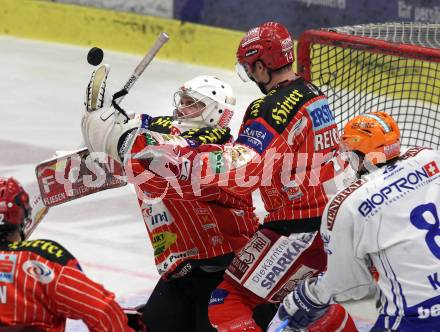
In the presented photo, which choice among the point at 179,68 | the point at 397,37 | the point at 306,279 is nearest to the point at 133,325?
the point at 306,279

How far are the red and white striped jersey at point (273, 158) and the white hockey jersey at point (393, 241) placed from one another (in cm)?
43

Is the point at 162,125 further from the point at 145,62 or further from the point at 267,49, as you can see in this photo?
the point at 267,49

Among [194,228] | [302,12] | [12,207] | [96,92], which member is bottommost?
[302,12]

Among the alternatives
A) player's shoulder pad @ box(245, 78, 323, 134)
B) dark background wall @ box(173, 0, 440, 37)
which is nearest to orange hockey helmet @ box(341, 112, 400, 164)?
player's shoulder pad @ box(245, 78, 323, 134)

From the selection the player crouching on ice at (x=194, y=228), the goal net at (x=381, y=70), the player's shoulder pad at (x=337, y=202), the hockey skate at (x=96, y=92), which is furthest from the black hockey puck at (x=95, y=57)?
the goal net at (x=381, y=70)

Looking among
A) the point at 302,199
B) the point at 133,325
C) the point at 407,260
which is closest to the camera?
the point at 407,260

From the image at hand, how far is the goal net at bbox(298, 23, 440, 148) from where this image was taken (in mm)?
6039

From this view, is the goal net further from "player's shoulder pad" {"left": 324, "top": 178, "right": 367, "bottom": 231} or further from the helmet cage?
"player's shoulder pad" {"left": 324, "top": 178, "right": 367, "bottom": 231}

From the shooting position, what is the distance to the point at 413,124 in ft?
22.5

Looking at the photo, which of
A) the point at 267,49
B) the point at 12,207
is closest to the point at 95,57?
the point at 267,49

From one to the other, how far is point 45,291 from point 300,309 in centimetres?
108

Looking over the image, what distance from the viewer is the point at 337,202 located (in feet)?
A: 13.5

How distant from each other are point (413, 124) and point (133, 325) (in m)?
2.89

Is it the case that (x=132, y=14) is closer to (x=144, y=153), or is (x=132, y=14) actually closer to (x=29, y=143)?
(x=29, y=143)
